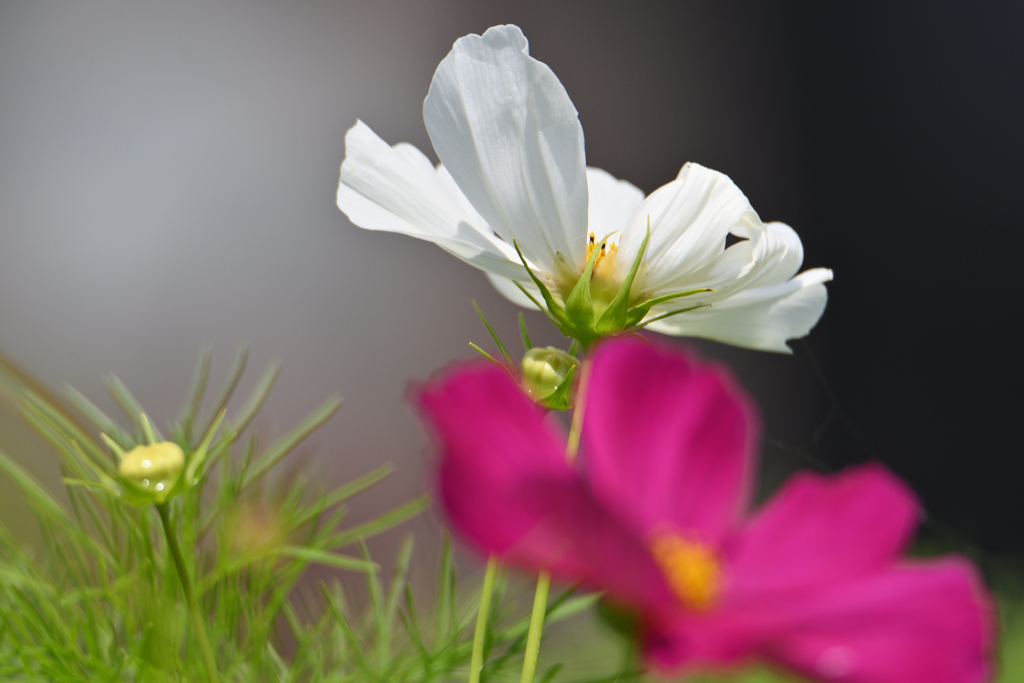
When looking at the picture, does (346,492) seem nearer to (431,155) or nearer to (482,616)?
(482,616)

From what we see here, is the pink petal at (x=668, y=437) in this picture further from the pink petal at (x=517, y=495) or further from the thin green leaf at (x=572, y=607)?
the thin green leaf at (x=572, y=607)

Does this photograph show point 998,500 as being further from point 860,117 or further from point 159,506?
point 159,506

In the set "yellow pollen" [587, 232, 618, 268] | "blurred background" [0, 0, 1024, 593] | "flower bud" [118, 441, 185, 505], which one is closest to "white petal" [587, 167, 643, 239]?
"yellow pollen" [587, 232, 618, 268]

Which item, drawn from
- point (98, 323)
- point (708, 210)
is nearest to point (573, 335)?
point (708, 210)

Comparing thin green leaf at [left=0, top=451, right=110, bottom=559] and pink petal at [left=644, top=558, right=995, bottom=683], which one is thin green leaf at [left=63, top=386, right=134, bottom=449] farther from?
pink petal at [left=644, top=558, right=995, bottom=683]

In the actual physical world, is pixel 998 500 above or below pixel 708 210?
below

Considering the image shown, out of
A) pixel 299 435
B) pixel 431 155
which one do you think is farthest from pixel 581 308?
pixel 431 155
